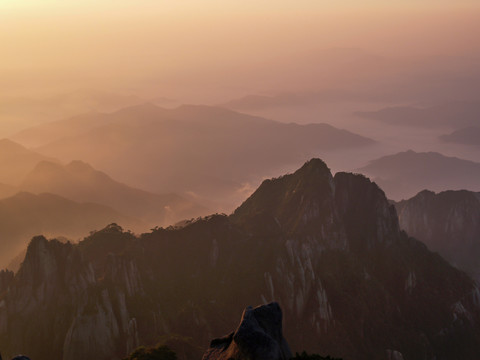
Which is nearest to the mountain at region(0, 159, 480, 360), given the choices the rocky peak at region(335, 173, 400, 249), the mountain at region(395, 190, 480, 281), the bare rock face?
the rocky peak at region(335, 173, 400, 249)

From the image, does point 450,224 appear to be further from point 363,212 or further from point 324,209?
point 324,209

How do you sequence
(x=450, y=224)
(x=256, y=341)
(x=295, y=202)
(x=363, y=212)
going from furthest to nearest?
(x=450, y=224) → (x=363, y=212) → (x=295, y=202) → (x=256, y=341)

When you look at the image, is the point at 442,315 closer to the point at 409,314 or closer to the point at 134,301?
the point at 409,314

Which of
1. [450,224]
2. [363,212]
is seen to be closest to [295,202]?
[363,212]

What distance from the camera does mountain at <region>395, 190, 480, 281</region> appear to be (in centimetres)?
18462

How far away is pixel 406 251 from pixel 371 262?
35.4 feet

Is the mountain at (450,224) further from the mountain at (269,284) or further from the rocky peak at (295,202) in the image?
the rocky peak at (295,202)

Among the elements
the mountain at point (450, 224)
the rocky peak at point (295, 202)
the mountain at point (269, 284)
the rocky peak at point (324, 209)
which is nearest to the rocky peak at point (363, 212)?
the rocky peak at point (324, 209)

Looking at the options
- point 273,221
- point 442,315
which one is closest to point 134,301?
point 273,221

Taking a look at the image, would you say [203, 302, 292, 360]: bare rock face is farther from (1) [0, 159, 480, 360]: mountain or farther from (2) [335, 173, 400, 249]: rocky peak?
(2) [335, 173, 400, 249]: rocky peak

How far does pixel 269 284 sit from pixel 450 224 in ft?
352

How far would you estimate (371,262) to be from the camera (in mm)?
128250

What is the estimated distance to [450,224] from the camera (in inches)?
7544

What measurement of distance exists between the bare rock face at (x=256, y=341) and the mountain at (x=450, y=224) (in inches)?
5241
